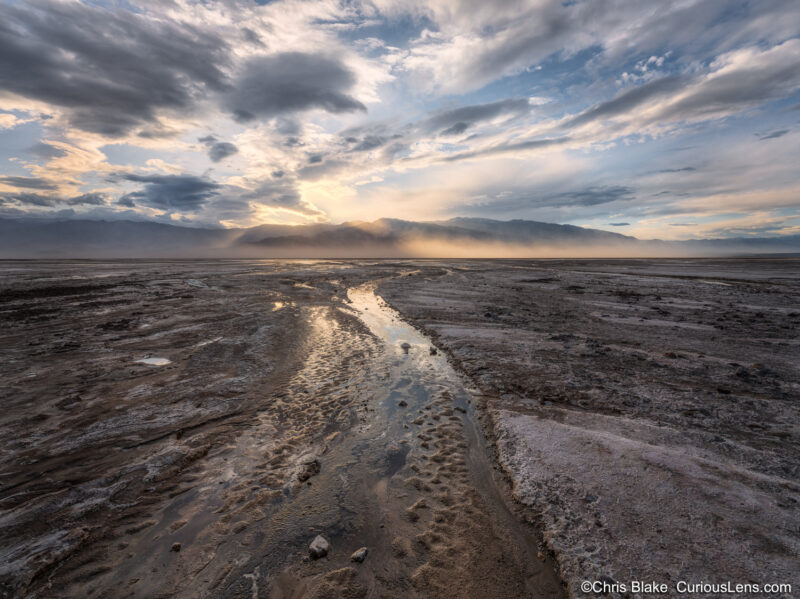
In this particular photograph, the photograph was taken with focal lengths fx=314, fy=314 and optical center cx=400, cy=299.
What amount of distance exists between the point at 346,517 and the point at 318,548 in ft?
1.70

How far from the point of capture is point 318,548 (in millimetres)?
3182

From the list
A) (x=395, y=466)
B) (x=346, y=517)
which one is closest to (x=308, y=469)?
(x=346, y=517)

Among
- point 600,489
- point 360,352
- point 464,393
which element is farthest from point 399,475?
point 360,352

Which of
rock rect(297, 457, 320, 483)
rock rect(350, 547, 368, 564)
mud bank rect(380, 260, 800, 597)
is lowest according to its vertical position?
rock rect(297, 457, 320, 483)

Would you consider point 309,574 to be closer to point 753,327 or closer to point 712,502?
point 712,502

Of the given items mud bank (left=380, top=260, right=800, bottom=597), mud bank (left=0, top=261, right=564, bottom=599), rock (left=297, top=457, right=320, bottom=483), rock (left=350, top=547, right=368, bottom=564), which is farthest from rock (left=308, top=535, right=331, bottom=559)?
mud bank (left=380, top=260, right=800, bottom=597)

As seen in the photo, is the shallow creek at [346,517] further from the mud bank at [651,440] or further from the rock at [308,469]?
the mud bank at [651,440]

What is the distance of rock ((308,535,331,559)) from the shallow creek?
0.19 ft

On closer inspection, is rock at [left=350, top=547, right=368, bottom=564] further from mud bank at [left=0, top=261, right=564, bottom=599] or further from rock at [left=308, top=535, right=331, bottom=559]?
rock at [left=308, top=535, right=331, bottom=559]

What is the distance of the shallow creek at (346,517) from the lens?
9.50 feet

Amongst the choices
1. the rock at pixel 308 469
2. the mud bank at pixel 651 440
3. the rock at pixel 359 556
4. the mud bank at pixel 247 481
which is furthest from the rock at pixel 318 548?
the mud bank at pixel 651 440

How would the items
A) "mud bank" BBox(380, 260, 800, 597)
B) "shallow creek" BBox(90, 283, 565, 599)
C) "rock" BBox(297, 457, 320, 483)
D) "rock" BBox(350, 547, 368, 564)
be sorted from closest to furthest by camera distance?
"shallow creek" BBox(90, 283, 565, 599), "mud bank" BBox(380, 260, 800, 597), "rock" BBox(350, 547, 368, 564), "rock" BBox(297, 457, 320, 483)

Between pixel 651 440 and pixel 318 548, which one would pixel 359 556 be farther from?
pixel 651 440

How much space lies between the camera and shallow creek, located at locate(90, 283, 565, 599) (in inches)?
114
